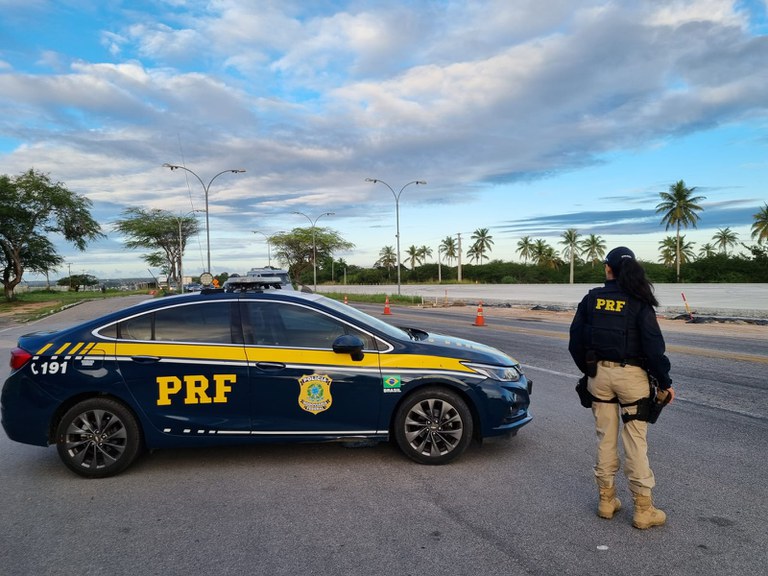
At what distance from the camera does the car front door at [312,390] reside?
15.2ft

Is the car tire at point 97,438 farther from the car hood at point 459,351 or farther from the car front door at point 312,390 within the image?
the car hood at point 459,351

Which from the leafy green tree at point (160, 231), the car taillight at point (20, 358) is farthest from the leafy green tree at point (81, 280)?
the car taillight at point (20, 358)

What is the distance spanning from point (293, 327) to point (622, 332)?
8.63 feet

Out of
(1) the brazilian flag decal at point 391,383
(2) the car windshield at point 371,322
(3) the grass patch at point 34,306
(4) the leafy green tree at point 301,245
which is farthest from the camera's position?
(4) the leafy green tree at point 301,245

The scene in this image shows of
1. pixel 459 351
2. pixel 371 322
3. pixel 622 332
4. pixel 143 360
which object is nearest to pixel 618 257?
pixel 622 332

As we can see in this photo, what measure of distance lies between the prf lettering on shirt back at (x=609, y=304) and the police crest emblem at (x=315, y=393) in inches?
86.4

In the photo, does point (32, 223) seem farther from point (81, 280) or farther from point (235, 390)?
point (81, 280)

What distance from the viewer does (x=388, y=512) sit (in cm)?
384

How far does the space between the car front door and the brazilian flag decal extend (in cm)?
5

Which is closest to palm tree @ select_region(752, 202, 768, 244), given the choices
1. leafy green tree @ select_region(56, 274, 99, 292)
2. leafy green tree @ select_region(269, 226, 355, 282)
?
leafy green tree @ select_region(269, 226, 355, 282)

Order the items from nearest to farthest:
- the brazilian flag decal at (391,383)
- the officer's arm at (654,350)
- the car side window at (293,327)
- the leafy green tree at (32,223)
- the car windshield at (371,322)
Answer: the officer's arm at (654,350) → the brazilian flag decal at (391,383) → the car side window at (293,327) → the car windshield at (371,322) → the leafy green tree at (32,223)

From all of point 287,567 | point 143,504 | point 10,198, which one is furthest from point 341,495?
point 10,198

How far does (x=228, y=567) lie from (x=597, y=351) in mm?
2647

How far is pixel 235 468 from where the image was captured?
4754 millimetres
